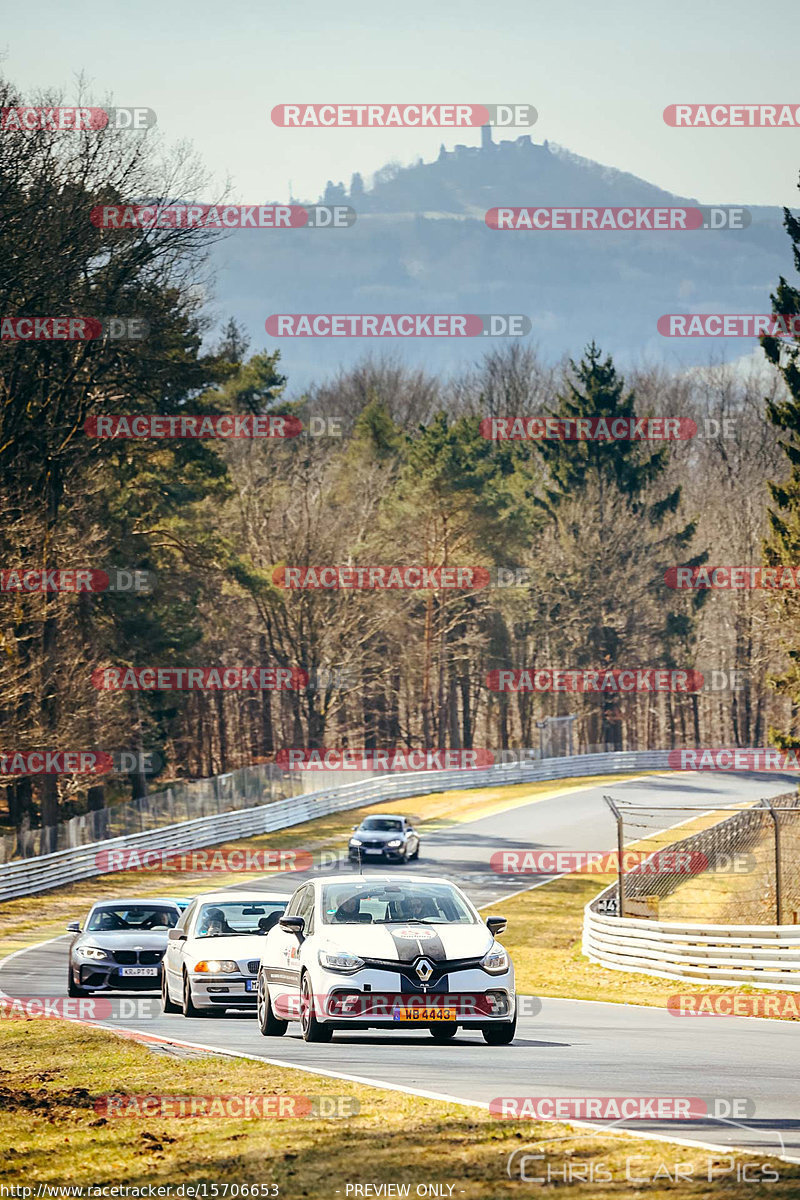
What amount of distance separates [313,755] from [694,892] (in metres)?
34.2

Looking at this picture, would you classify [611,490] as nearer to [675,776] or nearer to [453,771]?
[675,776]

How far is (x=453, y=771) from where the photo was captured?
206 feet

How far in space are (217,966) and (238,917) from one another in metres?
1.81

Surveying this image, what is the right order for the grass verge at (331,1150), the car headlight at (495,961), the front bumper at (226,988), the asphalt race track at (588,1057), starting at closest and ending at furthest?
1. the grass verge at (331,1150)
2. the asphalt race track at (588,1057)
3. the car headlight at (495,961)
4. the front bumper at (226,988)

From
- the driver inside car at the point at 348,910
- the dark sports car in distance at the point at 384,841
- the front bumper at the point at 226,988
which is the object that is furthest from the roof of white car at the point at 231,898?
the dark sports car in distance at the point at 384,841

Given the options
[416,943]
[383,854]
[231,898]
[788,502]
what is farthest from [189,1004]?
[788,502]

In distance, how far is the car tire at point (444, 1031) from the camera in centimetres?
1352

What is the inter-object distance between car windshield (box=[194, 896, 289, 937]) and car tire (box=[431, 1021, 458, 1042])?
3.83 m

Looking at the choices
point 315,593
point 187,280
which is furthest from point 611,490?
point 187,280

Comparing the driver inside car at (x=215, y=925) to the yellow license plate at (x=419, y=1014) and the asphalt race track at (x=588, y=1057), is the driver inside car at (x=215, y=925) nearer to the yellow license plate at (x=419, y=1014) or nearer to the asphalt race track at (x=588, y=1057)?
the asphalt race track at (x=588, y=1057)

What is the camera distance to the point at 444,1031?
1397cm

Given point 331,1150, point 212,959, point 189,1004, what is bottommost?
point 189,1004

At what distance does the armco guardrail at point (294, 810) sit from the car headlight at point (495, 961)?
27.7 meters

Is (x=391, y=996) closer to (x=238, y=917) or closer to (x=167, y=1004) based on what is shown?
(x=238, y=917)
